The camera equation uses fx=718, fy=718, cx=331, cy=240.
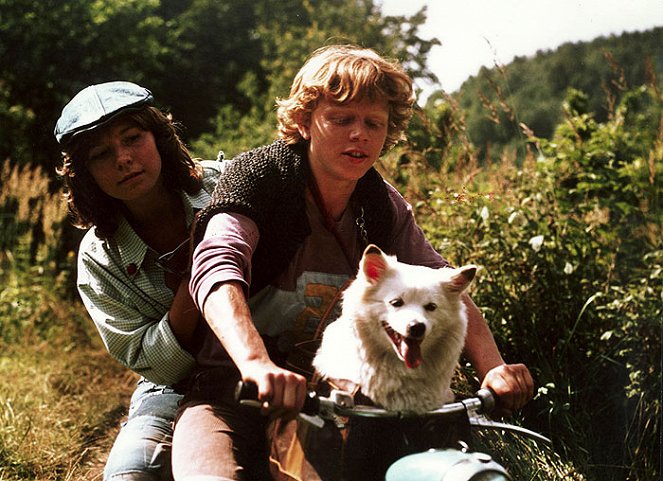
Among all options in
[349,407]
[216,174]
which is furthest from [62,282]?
[349,407]

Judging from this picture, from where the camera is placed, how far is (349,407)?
1631 mm

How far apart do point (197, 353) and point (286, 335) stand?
393 millimetres

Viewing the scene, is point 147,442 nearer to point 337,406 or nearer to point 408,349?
point 337,406

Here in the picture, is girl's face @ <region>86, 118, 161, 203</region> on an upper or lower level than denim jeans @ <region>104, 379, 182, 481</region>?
upper

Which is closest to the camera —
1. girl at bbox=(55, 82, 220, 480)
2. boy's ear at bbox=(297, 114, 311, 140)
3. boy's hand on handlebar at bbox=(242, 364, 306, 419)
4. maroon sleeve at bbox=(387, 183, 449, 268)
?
boy's hand on handlebar at bbox=(242, 364, 306, 419)

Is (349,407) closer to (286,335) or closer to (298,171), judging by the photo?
(286,335)

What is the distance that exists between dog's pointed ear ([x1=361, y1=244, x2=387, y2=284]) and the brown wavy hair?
4.00 feet

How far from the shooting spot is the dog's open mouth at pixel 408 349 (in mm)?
1618

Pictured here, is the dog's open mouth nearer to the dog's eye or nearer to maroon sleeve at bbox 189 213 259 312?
the dog's eye

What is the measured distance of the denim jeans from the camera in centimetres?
244

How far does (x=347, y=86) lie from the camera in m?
1.97

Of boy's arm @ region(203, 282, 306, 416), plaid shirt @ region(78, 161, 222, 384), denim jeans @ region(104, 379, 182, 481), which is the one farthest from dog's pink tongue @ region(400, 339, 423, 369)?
denim jeans @ region(104, 379, 182, 481)

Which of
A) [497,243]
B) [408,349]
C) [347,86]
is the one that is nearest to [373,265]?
[408,349]

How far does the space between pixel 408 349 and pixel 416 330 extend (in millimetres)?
66
